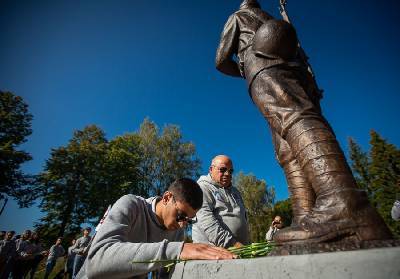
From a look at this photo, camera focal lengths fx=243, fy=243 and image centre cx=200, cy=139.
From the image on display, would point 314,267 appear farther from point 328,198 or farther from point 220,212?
point 220,212

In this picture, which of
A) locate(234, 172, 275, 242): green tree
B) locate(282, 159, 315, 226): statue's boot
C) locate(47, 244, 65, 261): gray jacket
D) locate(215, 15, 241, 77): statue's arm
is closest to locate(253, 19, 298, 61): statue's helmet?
locate(215, 15, 241, 77): statue's arm

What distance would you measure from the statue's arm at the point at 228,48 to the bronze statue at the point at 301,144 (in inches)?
0.9

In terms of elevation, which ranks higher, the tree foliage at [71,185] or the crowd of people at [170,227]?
the tree foliage at [71,185]

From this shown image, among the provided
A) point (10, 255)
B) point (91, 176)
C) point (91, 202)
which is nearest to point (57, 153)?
point (91, 176)

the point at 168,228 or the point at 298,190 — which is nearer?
the point at 298,190

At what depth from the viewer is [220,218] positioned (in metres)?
3.31

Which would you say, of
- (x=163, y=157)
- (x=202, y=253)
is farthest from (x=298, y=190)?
(x=163, y=157)

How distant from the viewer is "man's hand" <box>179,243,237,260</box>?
4.11ft

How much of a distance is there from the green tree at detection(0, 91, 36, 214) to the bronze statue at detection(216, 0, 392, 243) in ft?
84.9

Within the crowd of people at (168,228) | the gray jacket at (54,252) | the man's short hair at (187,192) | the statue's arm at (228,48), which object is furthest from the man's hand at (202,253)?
the gray jacket at (54,252)

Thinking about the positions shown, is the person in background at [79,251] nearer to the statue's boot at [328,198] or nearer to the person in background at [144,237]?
the person in background at [144,237]

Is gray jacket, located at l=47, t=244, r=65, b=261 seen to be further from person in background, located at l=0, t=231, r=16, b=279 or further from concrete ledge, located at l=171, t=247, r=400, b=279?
concrete ledge, located at l=171, t=247, r=400, b=279

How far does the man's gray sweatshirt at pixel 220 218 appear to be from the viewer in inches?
117

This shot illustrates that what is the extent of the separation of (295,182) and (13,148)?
2723 cm
